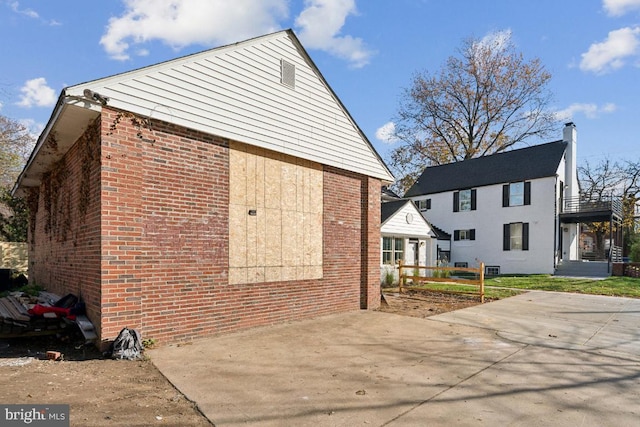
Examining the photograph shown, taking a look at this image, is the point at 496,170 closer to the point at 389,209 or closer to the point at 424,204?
the point at 424,204

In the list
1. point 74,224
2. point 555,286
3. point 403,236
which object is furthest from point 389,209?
point 74,224

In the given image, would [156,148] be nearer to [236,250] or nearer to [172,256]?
[172,256]

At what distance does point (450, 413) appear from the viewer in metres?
3.79

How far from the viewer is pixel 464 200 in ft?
85.6

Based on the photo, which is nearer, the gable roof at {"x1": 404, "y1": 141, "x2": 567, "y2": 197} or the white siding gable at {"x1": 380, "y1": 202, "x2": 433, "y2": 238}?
the white siding gable at {"x1": 380, "y1": 202, "x2": 433, "y2": 238}

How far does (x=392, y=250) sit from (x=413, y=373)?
12222mm

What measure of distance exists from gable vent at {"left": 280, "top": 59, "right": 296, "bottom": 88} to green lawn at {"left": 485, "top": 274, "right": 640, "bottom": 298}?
45.1 ft

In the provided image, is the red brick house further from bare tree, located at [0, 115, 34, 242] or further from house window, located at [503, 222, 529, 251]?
house window, located at [503, 222, 529, 251]

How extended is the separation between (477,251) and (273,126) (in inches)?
842

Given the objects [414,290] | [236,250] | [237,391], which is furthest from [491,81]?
[237,391]

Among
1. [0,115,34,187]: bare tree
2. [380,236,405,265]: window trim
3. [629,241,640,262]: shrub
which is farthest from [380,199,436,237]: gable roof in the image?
[0,115,34,187]: bare tree

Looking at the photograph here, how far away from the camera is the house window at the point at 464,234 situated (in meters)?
25.4

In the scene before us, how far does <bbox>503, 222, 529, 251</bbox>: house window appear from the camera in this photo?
2272 cm

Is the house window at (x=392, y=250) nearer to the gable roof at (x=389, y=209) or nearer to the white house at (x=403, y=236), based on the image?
the white house at (x=403, y=236)
